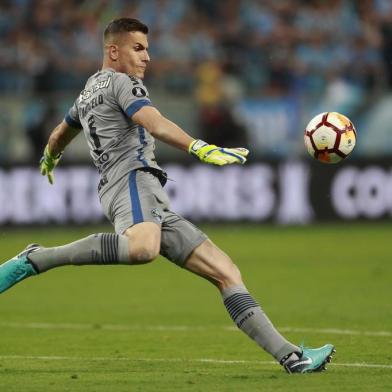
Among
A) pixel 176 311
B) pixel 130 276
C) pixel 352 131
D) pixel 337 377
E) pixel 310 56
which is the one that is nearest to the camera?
pixel 337 377

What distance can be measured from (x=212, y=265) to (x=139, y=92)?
120 centimetres

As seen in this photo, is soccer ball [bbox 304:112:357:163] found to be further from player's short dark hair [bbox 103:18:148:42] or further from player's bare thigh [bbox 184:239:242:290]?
player's short dark hair [bbox 103:18:148:42]

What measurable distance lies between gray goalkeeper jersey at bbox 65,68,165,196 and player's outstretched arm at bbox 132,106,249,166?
295mm

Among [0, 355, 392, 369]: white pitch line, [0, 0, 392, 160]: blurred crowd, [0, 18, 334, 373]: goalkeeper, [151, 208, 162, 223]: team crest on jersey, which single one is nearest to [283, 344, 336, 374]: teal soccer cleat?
[0, 18, 334, 373]: goalkeeper

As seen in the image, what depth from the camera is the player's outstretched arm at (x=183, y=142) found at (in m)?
6.82

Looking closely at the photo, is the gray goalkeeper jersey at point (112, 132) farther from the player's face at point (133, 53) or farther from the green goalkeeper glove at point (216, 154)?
the green goalkeeper glove at point (216, 154)

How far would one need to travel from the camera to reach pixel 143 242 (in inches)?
282

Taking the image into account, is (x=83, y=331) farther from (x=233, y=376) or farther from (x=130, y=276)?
(x=130, y=276)

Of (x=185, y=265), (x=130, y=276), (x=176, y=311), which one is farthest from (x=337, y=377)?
(x=130, y=276)

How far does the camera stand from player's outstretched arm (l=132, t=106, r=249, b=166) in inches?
269

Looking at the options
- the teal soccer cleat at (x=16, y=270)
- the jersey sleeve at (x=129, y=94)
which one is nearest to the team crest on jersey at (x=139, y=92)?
the jersey sleeve at (x=129, y=94)

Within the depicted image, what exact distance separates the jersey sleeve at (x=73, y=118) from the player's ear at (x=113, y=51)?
1.82ft

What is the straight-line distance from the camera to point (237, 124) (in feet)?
69.8

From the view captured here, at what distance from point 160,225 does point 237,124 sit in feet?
45.9
